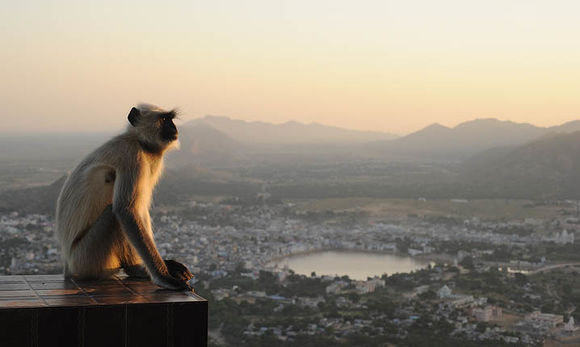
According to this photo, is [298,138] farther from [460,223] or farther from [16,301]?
[16,301]

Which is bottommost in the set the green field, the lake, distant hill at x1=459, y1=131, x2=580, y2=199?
the lake

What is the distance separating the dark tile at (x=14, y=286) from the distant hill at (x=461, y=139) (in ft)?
264

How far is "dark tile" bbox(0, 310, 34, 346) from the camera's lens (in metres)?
2.41

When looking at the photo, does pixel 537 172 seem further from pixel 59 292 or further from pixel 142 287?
pixel 59 292

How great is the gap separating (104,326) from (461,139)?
323 feet

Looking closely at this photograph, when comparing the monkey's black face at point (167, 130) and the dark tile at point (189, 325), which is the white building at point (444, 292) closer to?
the monkey's black face at point (167, 130)

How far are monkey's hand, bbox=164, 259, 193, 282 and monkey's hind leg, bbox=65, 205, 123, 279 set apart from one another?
0.69 ft

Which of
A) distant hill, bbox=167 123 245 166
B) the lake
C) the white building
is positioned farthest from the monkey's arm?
distant hill, bbox=167 123 245 166

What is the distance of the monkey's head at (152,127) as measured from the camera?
319 cm

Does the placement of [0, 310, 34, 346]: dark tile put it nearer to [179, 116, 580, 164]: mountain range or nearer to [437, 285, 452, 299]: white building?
[437, 285, 452, 299]: white building

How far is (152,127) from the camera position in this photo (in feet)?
10.5

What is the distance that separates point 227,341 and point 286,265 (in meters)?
11.8

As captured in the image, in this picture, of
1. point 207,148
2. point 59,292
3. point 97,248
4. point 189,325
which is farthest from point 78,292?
point 207,148

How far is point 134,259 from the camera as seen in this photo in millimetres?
3262
